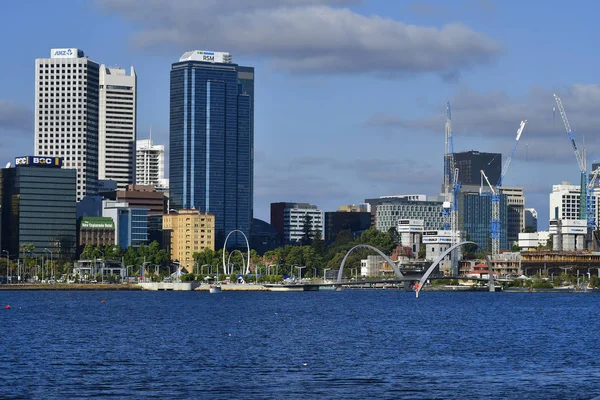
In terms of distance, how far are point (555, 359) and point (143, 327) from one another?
52129mm

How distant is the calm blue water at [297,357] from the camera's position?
73.8m

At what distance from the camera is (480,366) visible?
8700 centimetres

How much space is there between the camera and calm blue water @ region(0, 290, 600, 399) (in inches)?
2904

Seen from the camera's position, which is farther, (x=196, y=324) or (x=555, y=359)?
(x=196, y=324)

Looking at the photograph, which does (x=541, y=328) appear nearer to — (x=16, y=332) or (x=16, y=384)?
(x=16, y=332)

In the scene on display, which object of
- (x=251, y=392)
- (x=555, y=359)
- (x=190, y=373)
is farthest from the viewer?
(x=555, y=359)

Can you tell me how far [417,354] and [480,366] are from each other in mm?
10692

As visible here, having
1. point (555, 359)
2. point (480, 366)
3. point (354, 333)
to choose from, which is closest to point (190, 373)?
point (480, 366)

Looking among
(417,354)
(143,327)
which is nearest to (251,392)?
(417,354)

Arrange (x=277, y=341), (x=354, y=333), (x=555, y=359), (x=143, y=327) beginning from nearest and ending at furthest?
(x=555, y=359), (x=277, y=341), (x=354, y=333), (x=143, y=327)

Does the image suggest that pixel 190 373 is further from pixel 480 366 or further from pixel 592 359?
pixel 592 359

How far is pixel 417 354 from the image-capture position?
97125mm

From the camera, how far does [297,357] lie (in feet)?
307

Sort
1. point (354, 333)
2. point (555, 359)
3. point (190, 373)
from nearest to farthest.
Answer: point (190, 373) < point (555, 359) < point (354, 333)
